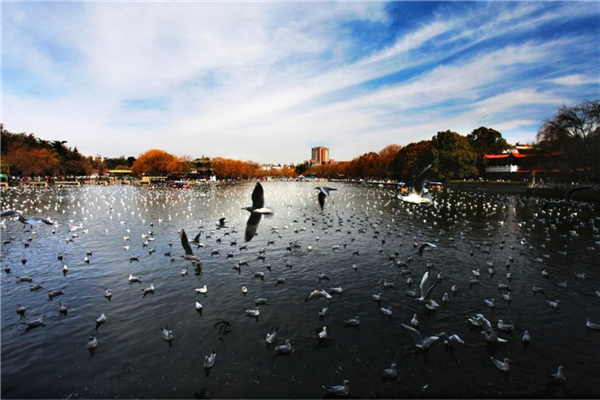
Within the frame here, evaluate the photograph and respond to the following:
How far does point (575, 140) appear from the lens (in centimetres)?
4038

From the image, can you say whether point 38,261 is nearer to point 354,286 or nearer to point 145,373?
point 145,373

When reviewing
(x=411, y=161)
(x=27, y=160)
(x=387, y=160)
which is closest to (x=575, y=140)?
(x=411, y=161)

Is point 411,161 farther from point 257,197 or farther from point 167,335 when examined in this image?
point 167,335

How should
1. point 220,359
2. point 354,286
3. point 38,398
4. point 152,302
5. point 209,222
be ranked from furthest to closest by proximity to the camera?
point 209,222, point 354,286, point 152,302, point 220,359, point 38,398

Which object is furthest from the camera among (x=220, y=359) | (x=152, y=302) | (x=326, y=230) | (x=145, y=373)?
(x=326, y=230)

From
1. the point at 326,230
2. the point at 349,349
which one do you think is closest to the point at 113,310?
the point at 349,349

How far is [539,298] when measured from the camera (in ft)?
35.9

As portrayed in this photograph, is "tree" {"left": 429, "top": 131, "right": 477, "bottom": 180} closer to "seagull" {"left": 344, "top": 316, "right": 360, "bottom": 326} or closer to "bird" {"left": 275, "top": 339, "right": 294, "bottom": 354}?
"seagull" {"left": 344, "top": 316, "right": 360, "bottom": 326}

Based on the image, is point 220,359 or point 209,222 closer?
point 220,359

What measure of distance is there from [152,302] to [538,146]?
2196 inches

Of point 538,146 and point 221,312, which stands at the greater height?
point 538,146

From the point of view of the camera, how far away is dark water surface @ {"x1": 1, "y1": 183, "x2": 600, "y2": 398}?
22.6ft

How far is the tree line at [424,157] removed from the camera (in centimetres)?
4062

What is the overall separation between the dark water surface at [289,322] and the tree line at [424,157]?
100 ft
